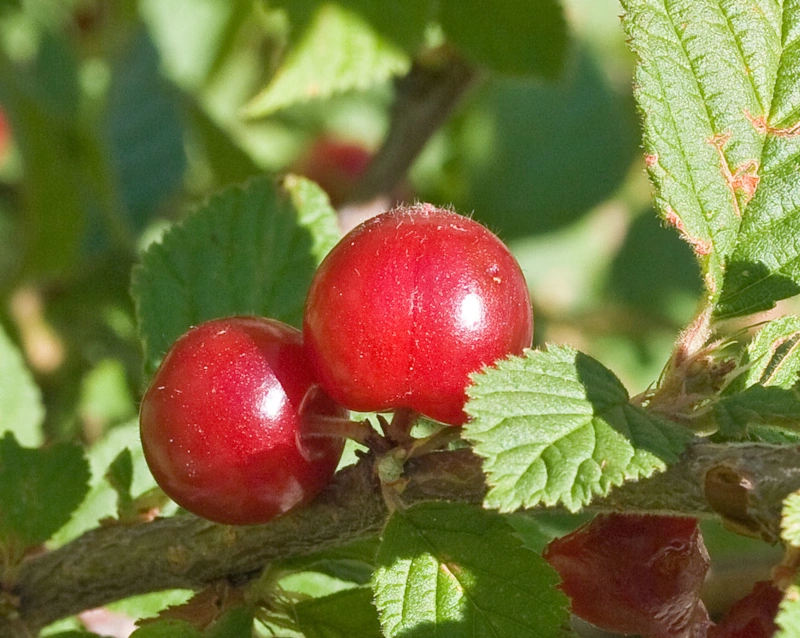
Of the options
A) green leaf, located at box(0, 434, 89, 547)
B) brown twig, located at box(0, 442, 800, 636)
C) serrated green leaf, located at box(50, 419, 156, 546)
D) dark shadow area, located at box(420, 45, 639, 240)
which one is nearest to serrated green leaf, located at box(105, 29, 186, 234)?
dark shadow area, located at box(420, 45, 639, 240)

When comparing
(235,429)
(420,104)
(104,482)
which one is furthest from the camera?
(420,104)

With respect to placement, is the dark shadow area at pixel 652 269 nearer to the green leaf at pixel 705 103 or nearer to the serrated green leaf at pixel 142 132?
the serrated green leaf at pixel 142 132

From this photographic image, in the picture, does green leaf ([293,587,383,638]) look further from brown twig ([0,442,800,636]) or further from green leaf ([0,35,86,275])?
green leaf ([0,35,86,275])

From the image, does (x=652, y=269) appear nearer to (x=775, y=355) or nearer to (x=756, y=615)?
(x=775, y=355)

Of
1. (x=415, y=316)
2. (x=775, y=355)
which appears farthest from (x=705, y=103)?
(x=415, y=316)

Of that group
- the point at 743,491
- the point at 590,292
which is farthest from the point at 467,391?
the point at 590,292

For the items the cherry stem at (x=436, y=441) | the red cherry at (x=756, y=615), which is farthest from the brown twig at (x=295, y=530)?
the red cherry at (x=756, y=615)

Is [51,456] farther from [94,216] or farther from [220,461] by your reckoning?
[94,216]
